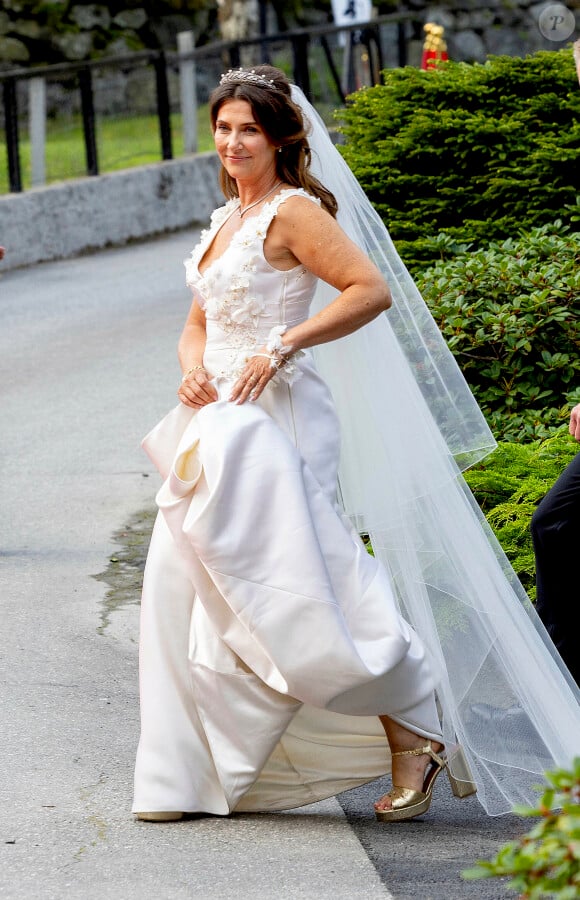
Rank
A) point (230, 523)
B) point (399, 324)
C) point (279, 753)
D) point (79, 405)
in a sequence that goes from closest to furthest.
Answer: point (230, 523), point (279, 753), point (399, 324), point (79, 405)

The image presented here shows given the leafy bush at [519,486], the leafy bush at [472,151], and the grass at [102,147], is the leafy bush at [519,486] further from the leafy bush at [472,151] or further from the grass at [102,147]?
the grass at [102,147]

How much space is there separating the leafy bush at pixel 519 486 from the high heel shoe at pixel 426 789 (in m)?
1.36

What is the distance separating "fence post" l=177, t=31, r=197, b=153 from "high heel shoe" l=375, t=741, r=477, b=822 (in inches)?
594

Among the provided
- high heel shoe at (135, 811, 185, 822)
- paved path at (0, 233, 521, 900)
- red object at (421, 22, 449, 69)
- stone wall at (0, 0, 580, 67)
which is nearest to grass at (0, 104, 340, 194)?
red object at (421, 22, 449, 69)

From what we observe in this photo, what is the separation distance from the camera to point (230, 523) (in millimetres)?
3816

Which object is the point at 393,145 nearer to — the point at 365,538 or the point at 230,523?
the point at 365,538

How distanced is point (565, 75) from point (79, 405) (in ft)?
11.8

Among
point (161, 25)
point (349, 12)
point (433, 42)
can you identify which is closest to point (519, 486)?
point (433, 42)

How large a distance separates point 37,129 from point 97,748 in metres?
11.9

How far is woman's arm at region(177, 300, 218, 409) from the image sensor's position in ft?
13.4

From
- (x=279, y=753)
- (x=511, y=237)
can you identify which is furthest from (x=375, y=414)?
(x=511, y=237)

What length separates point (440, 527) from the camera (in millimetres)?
4180

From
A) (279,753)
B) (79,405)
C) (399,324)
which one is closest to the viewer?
(279,753)

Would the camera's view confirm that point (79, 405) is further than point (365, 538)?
Yes
